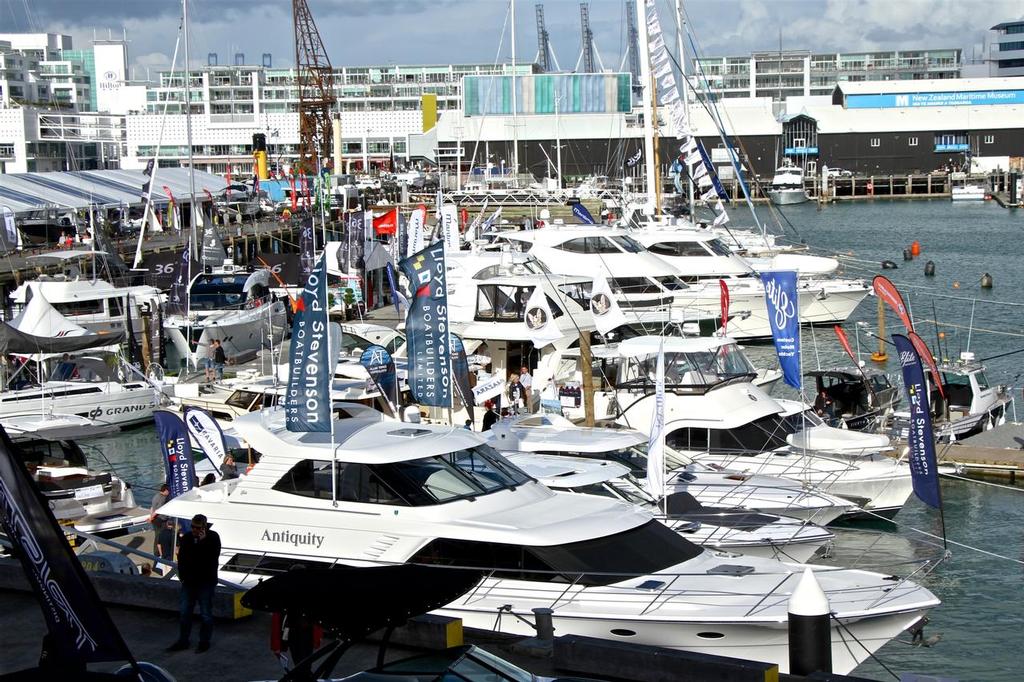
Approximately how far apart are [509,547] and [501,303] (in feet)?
47.8

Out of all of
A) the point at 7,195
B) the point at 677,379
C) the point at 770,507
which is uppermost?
the point at 7,195

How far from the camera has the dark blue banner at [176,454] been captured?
17844 mm

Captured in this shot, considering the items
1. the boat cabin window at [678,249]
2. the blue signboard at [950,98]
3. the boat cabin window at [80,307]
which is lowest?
the boat cabin window at [80,307]

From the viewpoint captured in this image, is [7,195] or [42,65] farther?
[42,65]

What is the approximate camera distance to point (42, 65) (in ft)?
603

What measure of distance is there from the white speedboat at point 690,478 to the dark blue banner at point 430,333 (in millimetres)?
1352

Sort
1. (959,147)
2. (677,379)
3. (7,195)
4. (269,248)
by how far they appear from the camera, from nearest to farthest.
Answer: (677,379) → (7,195) → (269,248) → (959,147)

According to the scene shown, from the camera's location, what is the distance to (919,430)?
56.4 ft

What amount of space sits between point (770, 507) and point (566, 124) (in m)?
101

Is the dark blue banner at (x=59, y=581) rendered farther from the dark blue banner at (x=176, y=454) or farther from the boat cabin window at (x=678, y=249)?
the boat cabin window at (x=678, y=249)

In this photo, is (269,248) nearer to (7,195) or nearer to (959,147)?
(7,195)

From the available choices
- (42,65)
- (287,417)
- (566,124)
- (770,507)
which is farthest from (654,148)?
(42,65)

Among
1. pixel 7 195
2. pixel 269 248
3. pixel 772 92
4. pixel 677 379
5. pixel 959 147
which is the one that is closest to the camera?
pixel 677 379

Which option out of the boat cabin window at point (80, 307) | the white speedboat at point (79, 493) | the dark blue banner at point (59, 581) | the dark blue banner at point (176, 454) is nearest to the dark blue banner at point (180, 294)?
the boat cabin window at point (80, 307)
